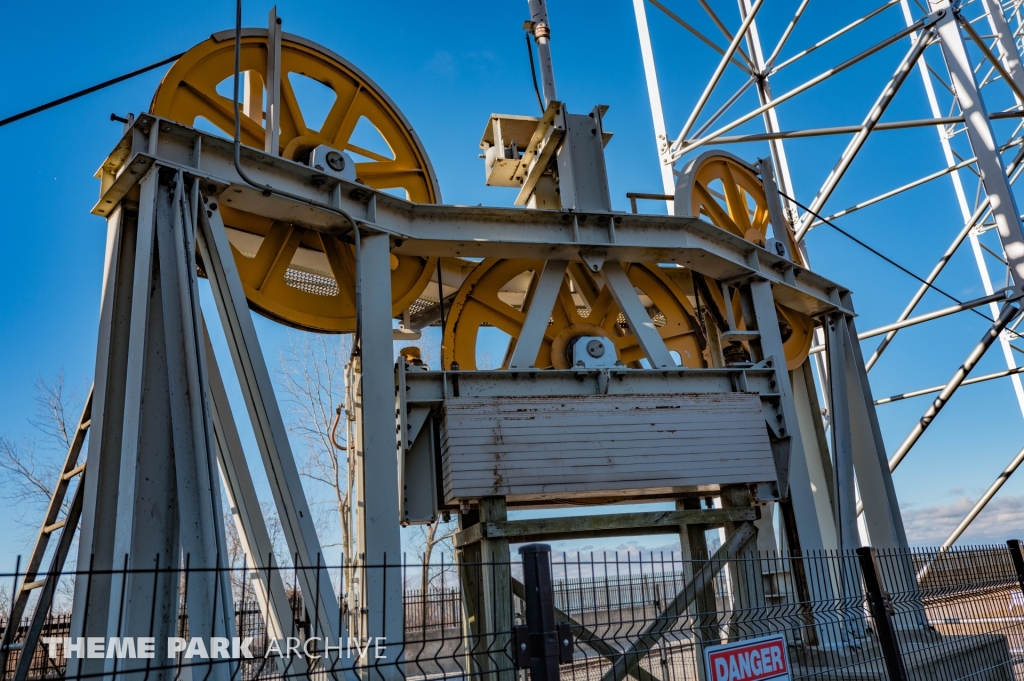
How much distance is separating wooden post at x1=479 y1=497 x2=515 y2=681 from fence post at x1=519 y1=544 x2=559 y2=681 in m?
2.35

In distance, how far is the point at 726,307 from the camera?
8398 mm

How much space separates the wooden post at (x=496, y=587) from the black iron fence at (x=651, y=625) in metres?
0.02

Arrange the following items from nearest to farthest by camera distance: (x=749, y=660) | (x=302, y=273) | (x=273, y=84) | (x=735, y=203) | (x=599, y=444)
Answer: (x=749, y=660) < (x=599, y=444) < (x=273, y=84) < (x=302, y=273) < (x=735, y=203)

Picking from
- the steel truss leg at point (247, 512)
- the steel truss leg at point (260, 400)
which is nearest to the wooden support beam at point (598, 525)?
the steel truss leg at point (260, 400)

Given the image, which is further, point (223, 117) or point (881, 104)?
point (881, 104)

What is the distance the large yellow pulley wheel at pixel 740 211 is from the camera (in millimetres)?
9008

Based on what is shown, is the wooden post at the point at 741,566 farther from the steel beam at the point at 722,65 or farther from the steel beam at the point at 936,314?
the steel beam at the point at 722,65

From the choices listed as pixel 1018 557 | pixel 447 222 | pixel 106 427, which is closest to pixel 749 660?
pixel 1018 557

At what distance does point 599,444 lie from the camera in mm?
6684

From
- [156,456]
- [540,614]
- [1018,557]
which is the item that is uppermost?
[156,456]

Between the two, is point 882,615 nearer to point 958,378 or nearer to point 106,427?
point 106,427

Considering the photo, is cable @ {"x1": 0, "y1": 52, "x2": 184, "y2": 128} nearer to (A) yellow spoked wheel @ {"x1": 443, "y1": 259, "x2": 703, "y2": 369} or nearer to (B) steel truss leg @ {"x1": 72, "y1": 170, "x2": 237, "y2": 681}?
(B) steel truss leg @ {"x1": 72, "y1": 170, "x2": 237, "y2": 681}

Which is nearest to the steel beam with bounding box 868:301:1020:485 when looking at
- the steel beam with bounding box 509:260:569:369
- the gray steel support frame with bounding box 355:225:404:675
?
the steel beam with bounding box 509:260:569:369

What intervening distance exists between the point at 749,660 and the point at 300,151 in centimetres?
554
